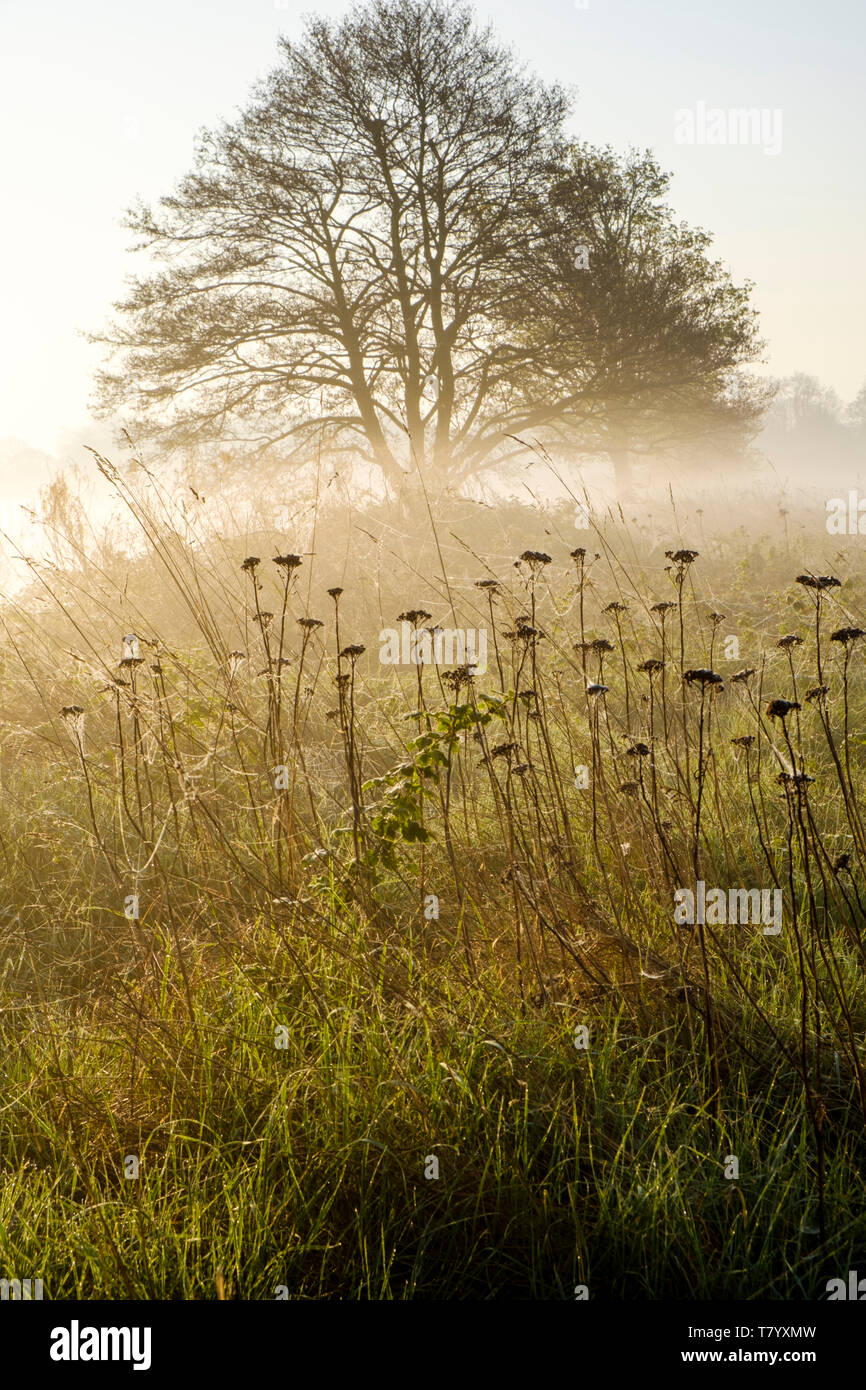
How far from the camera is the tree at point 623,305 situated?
1588cm

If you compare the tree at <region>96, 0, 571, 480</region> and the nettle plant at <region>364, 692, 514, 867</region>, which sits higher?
the tree at <region>96, 0, 571, 480</region>

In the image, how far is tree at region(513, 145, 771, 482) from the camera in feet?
52.1

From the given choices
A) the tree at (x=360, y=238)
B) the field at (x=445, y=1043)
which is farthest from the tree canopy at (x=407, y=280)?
the field at (x=445, y=1043)

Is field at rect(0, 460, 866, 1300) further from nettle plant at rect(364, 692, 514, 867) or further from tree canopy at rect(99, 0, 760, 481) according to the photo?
tree canopy at rect(99, 0, 760, 481)

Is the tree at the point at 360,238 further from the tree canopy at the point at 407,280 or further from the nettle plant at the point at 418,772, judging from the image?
the nettle plant at the point at 418,772

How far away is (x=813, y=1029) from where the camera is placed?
7.66 ft

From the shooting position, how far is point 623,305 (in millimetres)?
16000

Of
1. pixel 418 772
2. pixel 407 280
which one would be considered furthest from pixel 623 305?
pixel 418 772

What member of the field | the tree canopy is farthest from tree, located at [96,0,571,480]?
the field

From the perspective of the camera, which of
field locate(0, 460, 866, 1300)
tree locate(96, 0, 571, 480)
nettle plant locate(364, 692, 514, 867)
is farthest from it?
tree locate(96, 0, 571, 480)

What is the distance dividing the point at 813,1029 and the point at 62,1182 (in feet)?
6.25

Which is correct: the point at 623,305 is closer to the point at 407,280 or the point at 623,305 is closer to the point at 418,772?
the point at 407,280

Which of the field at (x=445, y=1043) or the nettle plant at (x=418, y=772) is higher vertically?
the nettle plant at (x=418, y=772)
